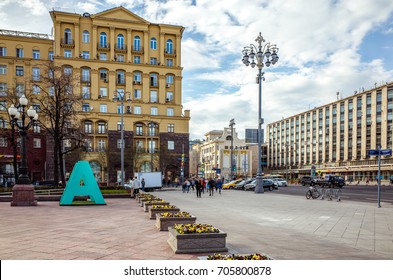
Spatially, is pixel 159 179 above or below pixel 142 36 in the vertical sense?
below

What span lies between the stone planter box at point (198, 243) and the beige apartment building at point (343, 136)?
52.2 m

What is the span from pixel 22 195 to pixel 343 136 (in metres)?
81.6

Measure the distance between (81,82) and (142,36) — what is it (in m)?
12.7

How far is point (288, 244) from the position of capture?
8461mm

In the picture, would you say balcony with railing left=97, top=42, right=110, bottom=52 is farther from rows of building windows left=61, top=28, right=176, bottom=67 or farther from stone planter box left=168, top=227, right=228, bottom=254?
stone planter box left=168, top=227, right=228, bottom=254

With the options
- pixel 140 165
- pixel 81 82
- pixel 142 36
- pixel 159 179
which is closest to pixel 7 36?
pixel 81 82

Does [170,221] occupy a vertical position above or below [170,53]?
below

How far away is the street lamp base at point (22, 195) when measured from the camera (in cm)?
1850

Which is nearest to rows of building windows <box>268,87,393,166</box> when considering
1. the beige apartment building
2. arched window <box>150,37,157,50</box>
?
the beige apartment building

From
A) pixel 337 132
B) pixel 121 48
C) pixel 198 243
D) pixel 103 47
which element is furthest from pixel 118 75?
pixel 337 132

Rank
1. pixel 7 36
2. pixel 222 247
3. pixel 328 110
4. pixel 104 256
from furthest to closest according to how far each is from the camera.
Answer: pixel 328 110 < pixel 7 36 < pixel 222 247 < pixel 104 256

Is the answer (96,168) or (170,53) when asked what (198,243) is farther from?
(170,53)

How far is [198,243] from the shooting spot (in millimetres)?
7195
